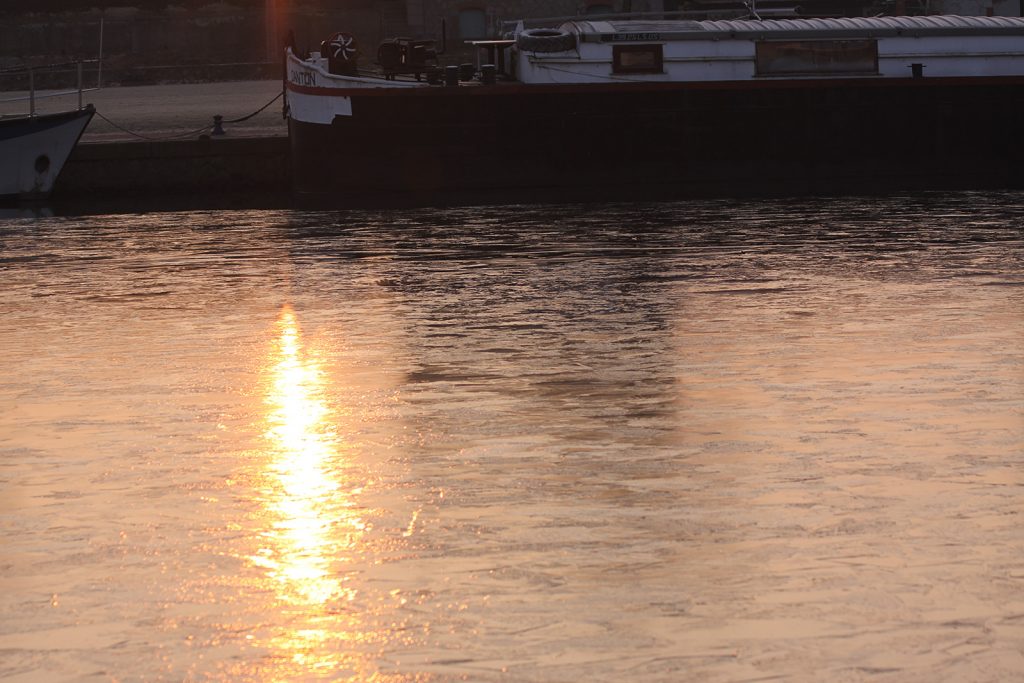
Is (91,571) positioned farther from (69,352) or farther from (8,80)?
(8,80)

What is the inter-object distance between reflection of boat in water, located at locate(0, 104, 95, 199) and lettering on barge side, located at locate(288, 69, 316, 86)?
3211mm

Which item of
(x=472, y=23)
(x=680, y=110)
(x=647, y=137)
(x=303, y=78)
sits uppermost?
(x=472, y=23)

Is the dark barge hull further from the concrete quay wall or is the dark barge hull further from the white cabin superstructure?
the concrete quay wall

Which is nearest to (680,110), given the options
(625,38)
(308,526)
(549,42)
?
(625,38)

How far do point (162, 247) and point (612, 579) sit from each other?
40.5 feet

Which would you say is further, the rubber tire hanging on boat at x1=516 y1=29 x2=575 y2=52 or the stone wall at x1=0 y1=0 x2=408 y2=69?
the stone wall at x1=0 y1=0 x2=408 y2=69

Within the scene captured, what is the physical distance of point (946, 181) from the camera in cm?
2561

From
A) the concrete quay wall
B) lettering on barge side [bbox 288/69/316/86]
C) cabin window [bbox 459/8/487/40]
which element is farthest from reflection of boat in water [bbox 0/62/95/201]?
cabin window [bbox 459/8/487/40]

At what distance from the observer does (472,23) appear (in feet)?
190

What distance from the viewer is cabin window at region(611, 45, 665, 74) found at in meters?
25.1

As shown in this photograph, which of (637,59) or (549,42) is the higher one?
(549,42)

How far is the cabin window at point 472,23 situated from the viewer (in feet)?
190

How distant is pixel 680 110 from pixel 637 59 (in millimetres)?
982

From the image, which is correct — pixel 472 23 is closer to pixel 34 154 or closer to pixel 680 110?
pixel 680 110
